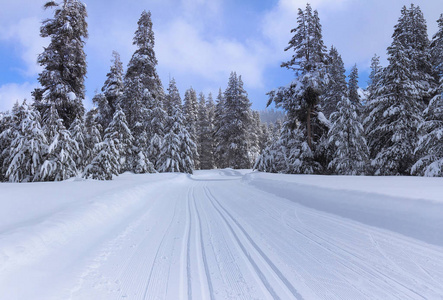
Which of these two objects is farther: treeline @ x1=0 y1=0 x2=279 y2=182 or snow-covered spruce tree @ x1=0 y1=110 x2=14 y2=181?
snow-covered spruce tree @ x1=0 y1=110 x2=14 y2=181

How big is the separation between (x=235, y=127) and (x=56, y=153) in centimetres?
2577

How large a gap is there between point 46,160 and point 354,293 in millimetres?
14276

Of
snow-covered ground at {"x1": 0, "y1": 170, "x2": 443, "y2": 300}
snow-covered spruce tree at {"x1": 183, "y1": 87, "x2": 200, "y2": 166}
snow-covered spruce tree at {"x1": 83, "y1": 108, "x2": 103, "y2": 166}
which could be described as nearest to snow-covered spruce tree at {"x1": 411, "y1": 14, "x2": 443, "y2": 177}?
snow-covered ground at {"x1": 0, "y1": 170, "x2": 443, "y2": 300}

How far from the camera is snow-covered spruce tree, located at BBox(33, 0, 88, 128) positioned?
524 inches

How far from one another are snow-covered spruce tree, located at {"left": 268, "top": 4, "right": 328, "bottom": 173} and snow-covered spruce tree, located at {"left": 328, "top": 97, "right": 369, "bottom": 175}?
823 mm

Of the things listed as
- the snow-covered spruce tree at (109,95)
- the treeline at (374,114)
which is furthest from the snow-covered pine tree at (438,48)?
the snow-covered spruce tree at (109,95)

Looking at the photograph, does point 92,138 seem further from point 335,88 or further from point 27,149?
point 335,88

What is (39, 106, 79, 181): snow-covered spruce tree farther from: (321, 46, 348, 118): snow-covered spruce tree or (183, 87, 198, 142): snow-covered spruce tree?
(321, 46, 348, 118): snow-covered spruce tree

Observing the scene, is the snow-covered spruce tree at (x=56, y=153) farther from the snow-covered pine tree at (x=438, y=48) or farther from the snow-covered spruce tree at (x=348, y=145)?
the snow-covered pine tree at (x=438, y=48)

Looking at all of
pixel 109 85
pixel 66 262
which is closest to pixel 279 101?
pixel 66 262

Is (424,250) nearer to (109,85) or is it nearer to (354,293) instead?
(354,293)

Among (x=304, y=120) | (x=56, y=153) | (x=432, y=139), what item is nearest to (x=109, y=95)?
(x=56, y=153)

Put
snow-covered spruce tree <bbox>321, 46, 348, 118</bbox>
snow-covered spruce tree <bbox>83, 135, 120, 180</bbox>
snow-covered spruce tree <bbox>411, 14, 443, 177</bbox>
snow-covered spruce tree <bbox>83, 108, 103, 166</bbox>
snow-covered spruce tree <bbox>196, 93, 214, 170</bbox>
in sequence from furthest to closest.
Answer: snow-covered spruce tree <bbox>196, 93, 214, 170</bbox> → snow-covered spruce tree <bbox>321, 46, 348, 118</bbox> → snow-covered spruce tree <bbox>83, 108, 103, 166</bbox> → snow-covered spruce tree <bbox>83, 135, 120, 180</bbox> → snow-covered spruce tree <bbox>411, 14, 443, 177</bbox>

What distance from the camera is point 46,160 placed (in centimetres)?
1169
